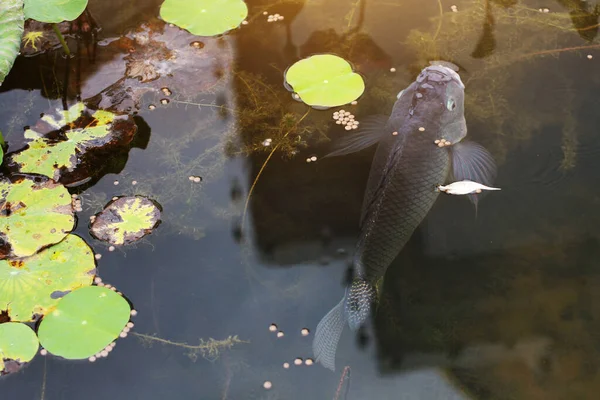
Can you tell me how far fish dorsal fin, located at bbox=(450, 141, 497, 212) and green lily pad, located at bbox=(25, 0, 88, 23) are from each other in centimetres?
214

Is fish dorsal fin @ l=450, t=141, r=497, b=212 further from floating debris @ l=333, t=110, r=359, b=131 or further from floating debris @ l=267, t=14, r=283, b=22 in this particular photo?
floating debris @ l=267, t=14, r=283, b=22

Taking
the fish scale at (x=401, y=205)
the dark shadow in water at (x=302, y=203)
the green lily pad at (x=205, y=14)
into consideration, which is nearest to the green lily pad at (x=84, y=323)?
the dark shadow in water at (x=302, y=203)

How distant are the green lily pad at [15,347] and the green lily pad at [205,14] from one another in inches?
82.1

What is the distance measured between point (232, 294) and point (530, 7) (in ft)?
8.91

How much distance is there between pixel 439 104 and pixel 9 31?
2194 mm

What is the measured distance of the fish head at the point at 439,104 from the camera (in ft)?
10.4

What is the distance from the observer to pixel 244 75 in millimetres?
3623

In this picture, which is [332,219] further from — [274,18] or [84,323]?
[274,18]

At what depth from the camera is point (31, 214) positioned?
114 inches

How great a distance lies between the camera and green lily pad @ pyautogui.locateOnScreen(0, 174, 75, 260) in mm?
2795

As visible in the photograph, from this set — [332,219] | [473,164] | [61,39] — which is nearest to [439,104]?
[473,164]

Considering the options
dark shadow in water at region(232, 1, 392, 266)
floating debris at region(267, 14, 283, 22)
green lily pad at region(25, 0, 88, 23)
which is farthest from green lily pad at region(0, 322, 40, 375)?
floating debris at region(267, 14, 283, 22)

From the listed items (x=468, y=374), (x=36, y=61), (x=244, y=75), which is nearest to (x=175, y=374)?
(x=468, y=374)

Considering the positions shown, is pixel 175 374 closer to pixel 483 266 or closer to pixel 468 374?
pixel 468 374
